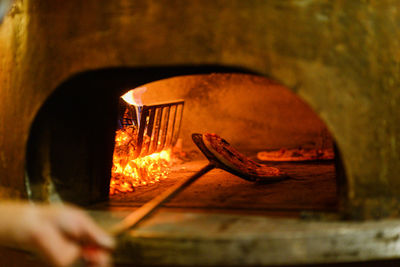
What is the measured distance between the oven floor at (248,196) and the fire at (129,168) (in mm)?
155

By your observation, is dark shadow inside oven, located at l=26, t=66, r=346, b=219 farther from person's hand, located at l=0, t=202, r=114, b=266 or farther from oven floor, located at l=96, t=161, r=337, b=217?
person's hand, located at l=0, t=202, r=114, b=266

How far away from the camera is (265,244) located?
1.73 meters

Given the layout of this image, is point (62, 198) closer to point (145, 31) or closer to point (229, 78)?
point (145, 31)

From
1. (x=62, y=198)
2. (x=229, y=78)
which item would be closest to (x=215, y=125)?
(x=229, y=78)

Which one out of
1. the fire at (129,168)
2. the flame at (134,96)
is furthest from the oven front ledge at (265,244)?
the flame at (134,96)

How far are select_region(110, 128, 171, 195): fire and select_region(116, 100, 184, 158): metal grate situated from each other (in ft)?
0.36

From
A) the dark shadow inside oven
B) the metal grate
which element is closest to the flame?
the metal grate

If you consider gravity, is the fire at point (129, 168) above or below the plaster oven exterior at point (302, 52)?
below

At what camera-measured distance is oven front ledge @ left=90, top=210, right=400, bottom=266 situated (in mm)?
1723

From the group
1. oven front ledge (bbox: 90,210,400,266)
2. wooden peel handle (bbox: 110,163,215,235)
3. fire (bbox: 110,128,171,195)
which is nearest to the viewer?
oven front ledge (bbox: 90,210,400,266)

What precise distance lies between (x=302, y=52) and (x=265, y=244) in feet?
3.66

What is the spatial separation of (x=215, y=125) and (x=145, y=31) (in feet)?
16.5

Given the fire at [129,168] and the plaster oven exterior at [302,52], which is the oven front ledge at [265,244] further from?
the fire at [129,168]

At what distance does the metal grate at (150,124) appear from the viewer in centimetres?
429
